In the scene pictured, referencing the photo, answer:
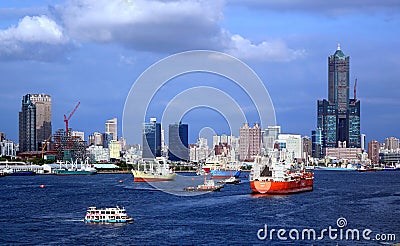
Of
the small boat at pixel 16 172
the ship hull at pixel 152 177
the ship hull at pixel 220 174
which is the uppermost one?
the ship hull at pixel 152 177

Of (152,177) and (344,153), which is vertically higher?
(344,153)

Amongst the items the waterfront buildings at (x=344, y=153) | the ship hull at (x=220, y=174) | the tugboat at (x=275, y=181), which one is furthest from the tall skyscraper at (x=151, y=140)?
the waterfront buildings at (x=344, y=153)

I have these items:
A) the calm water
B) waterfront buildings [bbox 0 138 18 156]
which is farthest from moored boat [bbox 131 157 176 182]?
waterfront buildings [bbox 0 138 18 156]

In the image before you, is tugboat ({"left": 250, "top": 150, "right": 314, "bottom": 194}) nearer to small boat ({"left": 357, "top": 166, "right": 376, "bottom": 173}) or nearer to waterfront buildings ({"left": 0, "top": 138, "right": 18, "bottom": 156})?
small boat ({"left": 357, "top": 166, "right": 376, "bottom": 173})

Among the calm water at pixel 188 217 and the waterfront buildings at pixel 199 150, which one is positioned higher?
the waterfront buildings at pixel 199 150

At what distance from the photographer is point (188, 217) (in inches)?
1179

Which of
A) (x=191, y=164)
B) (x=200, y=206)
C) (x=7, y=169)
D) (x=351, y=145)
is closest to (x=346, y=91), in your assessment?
(x=351, y=145)

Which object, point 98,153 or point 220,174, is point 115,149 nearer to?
point 98,153

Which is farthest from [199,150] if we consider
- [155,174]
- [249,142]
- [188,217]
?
[188,217]

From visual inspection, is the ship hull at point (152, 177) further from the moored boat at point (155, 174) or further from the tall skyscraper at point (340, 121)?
the tall skyscraper at point (340, 121)

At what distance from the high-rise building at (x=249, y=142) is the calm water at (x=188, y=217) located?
40623mm

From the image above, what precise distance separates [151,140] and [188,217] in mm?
57500

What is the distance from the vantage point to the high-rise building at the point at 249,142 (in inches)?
3396

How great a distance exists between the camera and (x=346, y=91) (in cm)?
19750
